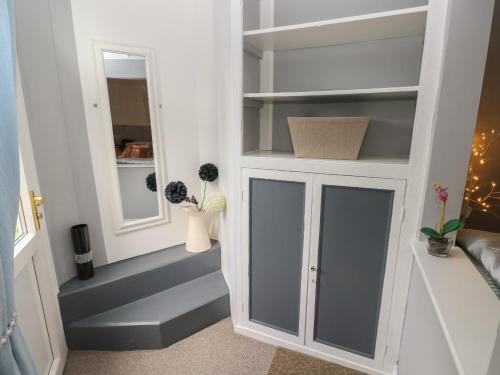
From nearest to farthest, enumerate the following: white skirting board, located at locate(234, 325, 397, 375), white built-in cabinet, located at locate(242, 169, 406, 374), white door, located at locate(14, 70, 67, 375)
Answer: white door, located at locate(14, 70, 67, 375)
white built-in cabinet, located at locate(242, 169, 406, 374)
white skirting board, located at locate(234, 325, 397, 375)

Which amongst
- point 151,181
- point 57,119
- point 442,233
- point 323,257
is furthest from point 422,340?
point 57,119

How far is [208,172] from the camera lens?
2096 millimetres

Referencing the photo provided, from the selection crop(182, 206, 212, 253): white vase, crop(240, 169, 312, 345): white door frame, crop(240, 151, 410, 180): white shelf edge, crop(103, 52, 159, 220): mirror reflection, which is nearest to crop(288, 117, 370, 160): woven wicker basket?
crop(240, 151, 410, 180): white shelf edge

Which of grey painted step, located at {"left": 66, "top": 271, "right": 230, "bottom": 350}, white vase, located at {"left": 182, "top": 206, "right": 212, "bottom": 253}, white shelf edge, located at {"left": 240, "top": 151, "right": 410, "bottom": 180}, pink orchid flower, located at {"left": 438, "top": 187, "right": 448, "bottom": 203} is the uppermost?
white shelf edge, located at {"left": 240, "top": 151, "right": 410, "bottom": 180}

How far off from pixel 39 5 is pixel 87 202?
3.74 feet

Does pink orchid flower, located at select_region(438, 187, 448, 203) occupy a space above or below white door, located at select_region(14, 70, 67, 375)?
above

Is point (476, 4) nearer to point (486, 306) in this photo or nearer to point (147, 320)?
point (486, 306)

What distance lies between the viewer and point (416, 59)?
1518 mm

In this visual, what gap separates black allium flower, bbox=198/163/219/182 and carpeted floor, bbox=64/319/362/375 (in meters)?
1.12

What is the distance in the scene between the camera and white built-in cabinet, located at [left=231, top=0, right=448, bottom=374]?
4.63ft

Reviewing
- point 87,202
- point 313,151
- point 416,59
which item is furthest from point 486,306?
point 87,202

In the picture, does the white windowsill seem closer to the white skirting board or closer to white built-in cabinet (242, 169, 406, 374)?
white built-in cabinet (242, 169, 406, 374)

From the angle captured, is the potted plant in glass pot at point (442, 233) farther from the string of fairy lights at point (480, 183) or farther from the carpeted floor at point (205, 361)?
the carpeted floor at point (205, 361)

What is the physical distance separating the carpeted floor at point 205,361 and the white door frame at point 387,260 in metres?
0.10
